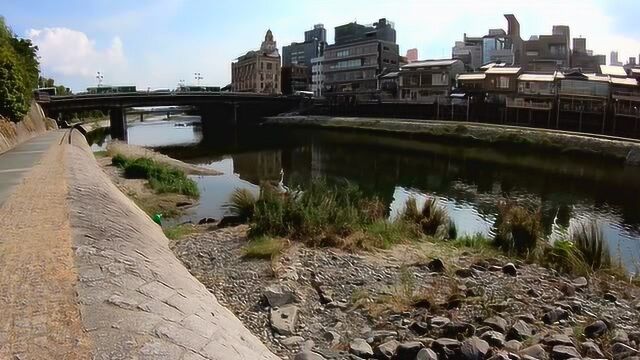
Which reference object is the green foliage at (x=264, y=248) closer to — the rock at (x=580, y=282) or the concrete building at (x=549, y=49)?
the rock at (x=580, y=282)

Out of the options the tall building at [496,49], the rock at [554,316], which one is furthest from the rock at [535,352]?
the tall building at [496,49]

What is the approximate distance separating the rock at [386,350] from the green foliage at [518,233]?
6.61 metres

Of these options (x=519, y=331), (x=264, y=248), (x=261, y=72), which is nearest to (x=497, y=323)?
(x=519, y=331)

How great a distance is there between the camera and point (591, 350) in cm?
670

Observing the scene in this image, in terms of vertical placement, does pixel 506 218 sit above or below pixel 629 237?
above

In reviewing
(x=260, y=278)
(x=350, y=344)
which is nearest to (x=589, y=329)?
(x=350, y=344)

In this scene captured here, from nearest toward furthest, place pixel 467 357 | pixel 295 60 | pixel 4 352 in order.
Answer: pixel 4 352 < pixel 467 357 < pixel 295 60

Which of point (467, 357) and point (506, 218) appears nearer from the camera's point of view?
point (467, 357)

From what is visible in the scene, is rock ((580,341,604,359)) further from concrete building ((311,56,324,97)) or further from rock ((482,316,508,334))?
concrete building ((311,56,324,97))

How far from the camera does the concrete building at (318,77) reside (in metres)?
95.9

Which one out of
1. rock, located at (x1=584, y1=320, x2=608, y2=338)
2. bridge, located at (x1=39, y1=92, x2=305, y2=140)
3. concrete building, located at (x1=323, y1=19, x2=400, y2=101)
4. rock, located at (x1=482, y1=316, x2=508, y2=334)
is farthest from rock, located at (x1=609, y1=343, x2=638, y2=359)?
concrete building, located at (x1=323, y1=19, x2=400, y2=101)

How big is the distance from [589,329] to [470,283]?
2406 millimetres

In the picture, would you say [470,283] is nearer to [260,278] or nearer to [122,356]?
[260,278]

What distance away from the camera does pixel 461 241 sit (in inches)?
531
